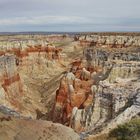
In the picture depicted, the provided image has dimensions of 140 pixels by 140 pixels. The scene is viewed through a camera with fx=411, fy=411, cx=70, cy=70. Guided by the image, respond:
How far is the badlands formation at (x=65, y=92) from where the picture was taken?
20.6m

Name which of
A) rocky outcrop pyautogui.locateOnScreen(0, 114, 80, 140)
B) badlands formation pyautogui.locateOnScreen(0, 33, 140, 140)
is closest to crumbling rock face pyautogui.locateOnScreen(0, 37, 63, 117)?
badlands formation pyautogui.locateOnScreen(0, 33, 140, 140)

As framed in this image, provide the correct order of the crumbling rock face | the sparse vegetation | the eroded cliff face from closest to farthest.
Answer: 1. the sparse vegetation
2. the eroded cliff face
3. the crumbling rock face

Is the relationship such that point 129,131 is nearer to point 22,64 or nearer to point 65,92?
point 65,92

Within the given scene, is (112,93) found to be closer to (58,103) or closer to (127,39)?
(58,103)

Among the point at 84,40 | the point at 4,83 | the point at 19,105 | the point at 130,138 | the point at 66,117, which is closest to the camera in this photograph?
the point at 130,138

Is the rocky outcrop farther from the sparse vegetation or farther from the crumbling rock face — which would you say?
the crumbling rock face

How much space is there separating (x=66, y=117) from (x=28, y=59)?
39467mm

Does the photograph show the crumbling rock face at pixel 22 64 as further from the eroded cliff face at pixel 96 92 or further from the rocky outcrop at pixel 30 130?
the rocky outcrop at pixel 30 130

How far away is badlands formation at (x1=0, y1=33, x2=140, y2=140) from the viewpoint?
2062cm

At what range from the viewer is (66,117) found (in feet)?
130

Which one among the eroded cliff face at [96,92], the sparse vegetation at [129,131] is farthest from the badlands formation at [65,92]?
the sparse vegetation at [129,131]

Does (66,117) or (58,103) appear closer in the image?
(66,117)

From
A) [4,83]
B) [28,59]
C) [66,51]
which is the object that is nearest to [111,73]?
[4,83]

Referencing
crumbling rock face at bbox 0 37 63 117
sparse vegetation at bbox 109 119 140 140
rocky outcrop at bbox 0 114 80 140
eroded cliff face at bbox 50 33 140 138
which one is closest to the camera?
sparse vegetation at bbox 109 119 140 140
